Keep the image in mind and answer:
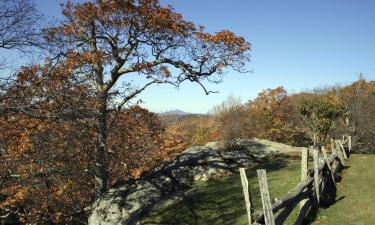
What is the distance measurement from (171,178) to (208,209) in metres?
5.94

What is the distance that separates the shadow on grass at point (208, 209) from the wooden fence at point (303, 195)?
6.68 ft

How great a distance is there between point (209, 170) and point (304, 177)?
32.5 ft

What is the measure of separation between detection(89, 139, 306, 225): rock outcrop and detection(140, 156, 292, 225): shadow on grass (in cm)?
125

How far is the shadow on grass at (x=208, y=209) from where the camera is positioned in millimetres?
14064

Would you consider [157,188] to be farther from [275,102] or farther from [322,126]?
[275,102]

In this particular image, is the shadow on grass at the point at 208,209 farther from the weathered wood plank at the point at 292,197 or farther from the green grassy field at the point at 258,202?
the weathered wood plank at the point at 292,197

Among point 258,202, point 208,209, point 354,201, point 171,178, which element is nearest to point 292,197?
point 258,202

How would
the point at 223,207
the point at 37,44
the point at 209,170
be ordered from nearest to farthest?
the point at 37,44 → the point at 223,207 → the point at 209,170

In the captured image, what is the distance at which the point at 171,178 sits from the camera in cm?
2070

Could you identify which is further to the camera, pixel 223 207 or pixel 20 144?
pixel 223 207

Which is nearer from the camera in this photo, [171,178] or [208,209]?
[208,209]

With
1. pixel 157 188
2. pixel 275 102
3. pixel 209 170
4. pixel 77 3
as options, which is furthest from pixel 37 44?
pixel 275 102

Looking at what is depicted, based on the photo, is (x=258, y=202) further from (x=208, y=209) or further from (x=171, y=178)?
(x=171, y=178)

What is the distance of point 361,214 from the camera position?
41.4ft
